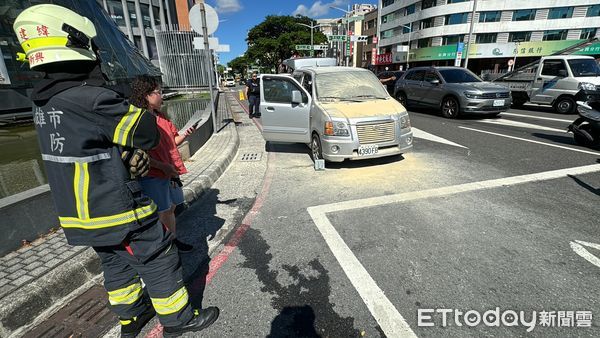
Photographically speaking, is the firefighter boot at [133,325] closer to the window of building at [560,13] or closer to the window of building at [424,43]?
the window of building at [424,43]

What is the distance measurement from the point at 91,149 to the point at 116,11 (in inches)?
1601

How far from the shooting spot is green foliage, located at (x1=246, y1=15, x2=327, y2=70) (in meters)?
56.1

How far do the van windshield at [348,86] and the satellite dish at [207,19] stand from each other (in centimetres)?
325

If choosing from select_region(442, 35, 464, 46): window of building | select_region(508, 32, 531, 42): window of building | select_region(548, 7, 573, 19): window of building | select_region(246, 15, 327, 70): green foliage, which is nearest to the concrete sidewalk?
select_region(442, 35, 464, 46): window of building

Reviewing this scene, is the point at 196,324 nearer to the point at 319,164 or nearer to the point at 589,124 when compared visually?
the point at 319,164

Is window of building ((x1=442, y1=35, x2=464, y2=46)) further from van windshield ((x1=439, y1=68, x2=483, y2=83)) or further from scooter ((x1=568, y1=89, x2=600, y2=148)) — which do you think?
scooter ((x1=568, y1=89, x2=600, y2=148))

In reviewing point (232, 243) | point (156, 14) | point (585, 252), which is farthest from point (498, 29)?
point (232, 243)

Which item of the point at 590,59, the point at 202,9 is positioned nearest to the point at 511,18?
the point at 590,59

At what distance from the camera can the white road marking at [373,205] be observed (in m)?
2.20

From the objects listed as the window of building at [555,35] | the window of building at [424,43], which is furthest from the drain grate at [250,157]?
the window of building at [555,35]

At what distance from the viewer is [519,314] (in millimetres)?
2207

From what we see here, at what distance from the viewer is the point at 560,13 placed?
36.4 meters

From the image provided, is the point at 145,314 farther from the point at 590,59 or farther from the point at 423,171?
the point at 590,59

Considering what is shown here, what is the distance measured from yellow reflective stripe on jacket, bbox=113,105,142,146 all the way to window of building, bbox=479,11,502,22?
50603mm
